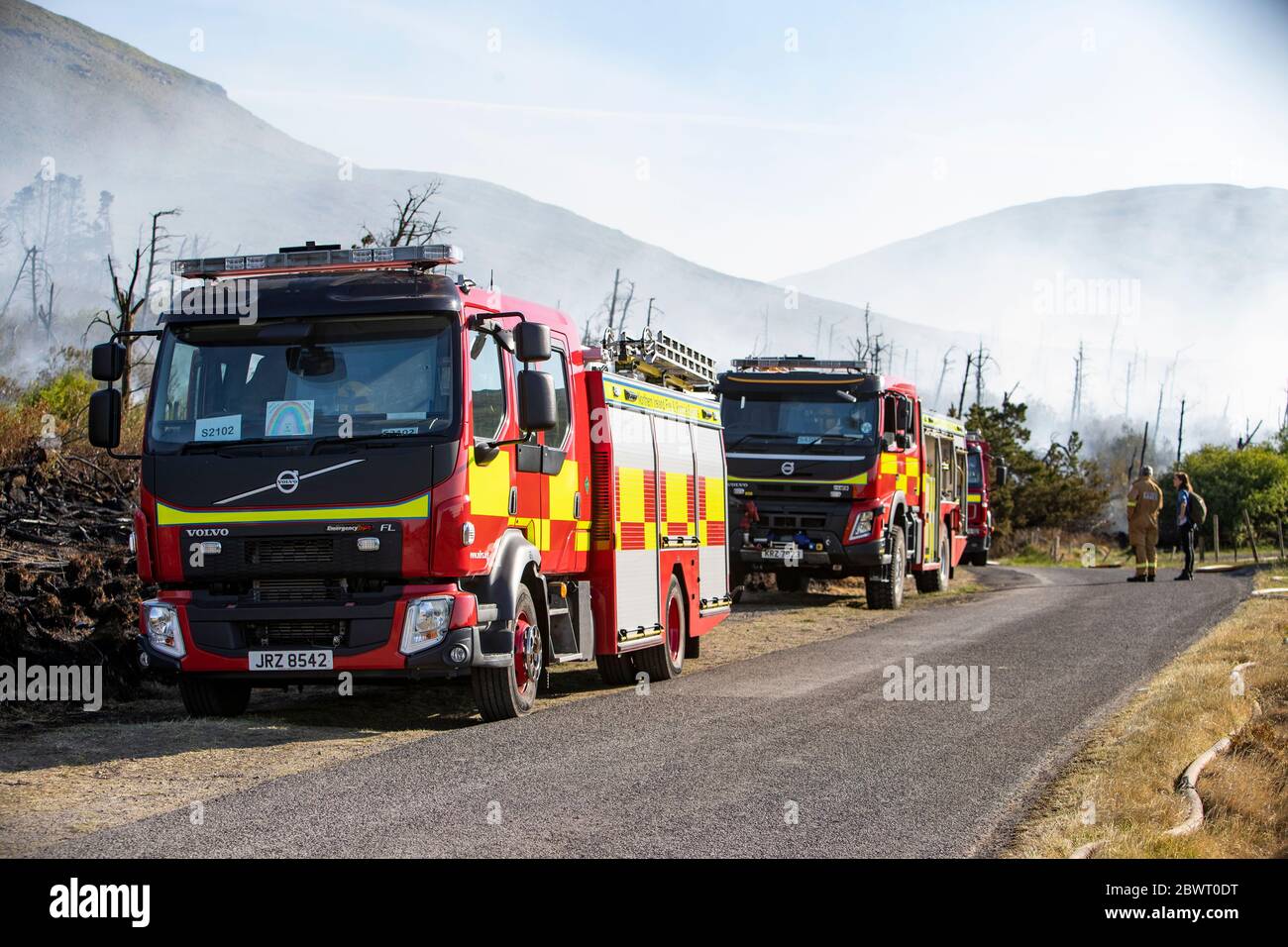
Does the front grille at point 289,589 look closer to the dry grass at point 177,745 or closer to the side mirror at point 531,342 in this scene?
the dry grass at point 177,745

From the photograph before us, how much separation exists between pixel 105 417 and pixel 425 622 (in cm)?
282

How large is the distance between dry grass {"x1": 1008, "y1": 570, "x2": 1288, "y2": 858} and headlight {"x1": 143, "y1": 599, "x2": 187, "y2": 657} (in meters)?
6.04

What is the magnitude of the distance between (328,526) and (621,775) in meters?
2.91

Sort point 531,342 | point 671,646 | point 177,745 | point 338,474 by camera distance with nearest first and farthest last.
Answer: point 177,745 < point 338,474 < point 531,342 < point 671,646

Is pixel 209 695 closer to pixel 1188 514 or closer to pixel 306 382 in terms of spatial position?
pixel 306 382

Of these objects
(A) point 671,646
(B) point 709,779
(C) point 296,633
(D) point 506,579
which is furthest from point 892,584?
(B) point 709,779

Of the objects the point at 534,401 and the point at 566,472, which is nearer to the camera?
the point at 534,401

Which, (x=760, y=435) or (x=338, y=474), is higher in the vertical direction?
(x=760, y=435)

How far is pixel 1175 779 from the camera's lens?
9.10m

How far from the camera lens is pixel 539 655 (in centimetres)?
1188

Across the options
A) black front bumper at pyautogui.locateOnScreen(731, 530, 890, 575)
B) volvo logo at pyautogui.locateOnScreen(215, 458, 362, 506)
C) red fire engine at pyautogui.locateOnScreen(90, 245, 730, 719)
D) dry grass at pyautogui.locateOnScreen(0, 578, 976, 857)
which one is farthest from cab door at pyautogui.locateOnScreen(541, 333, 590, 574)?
black front bumper at pyautogui.locateOnScreen(731, 530, 890, 575)

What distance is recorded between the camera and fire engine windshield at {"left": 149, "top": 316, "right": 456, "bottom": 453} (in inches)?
415

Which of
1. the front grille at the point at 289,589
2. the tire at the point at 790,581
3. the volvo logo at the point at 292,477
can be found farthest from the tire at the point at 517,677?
the tire at the point at 790,581

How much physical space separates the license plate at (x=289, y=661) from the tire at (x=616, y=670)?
3.95 meters
